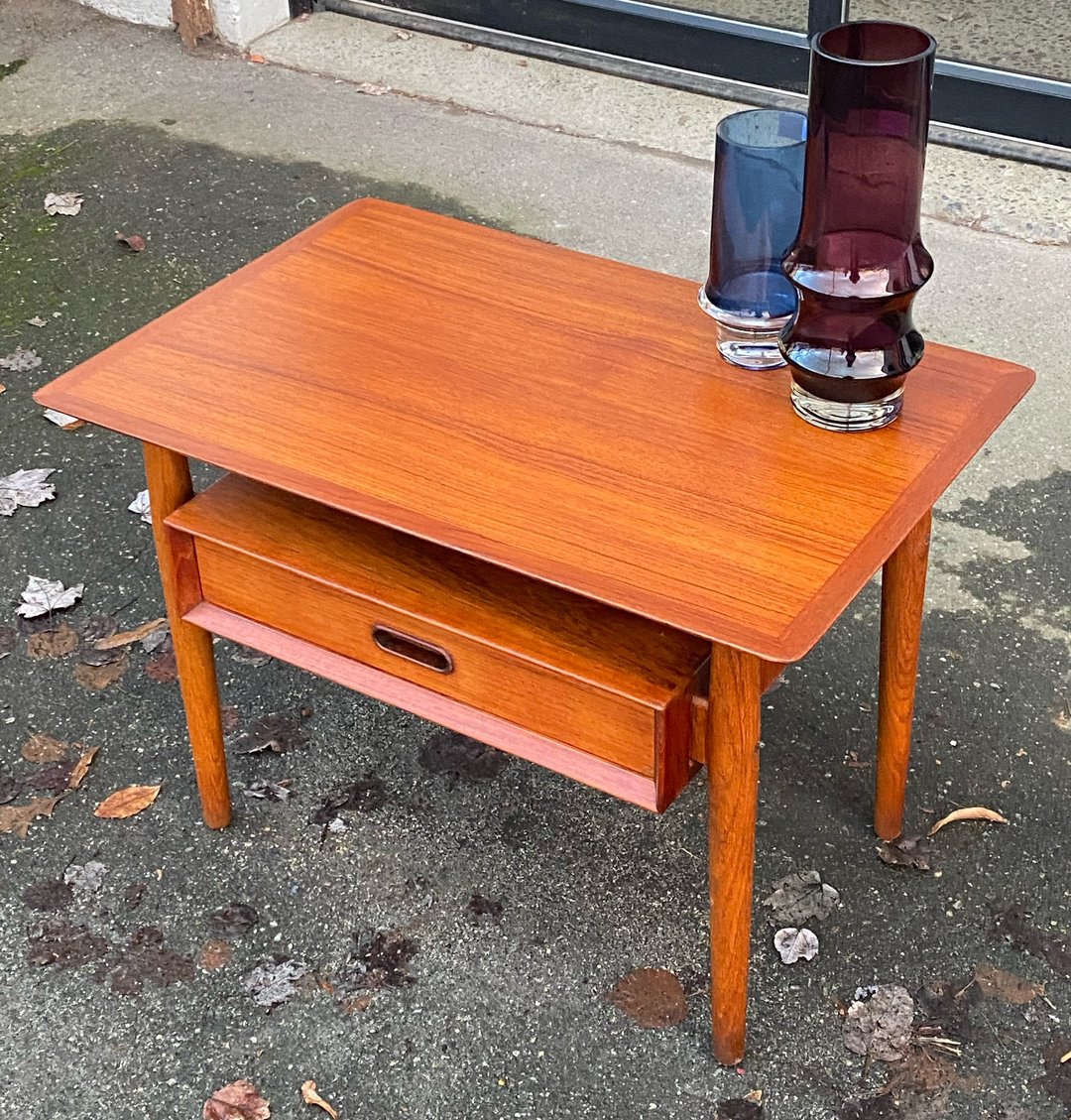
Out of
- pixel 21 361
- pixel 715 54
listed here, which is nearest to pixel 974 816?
pixel 21 361

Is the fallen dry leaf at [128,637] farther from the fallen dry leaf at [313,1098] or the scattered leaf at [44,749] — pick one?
the fallen dry leaf at [313,1098]

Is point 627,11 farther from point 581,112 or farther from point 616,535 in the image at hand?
point 616,535

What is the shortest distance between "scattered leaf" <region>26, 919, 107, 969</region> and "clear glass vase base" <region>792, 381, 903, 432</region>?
121 cm

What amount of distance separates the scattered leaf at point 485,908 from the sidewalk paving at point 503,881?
12mm

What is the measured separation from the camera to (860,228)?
5.18ft

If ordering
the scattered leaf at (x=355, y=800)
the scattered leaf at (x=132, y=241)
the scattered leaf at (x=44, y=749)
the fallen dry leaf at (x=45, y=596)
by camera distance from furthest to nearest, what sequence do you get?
the scattered leaf at (x=132, y=241) → the fallen dry leaf at (x=45, y=596) → the scattered leaf at (x=44, y=749) → the scattered leaf at (x=355, y=800)

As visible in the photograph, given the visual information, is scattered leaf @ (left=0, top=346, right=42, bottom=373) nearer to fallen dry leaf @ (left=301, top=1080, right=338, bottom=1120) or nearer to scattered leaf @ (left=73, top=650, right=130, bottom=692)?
scattered leaf @ (left=73, top=650, right=130, bottom=692)

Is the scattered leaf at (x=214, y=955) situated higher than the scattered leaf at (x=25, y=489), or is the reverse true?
the scattered leaf at (x=25, y=489)

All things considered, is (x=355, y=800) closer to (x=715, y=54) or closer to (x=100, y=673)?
(x=100, y=673)

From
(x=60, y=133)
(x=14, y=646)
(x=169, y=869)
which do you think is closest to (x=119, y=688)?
(x=14, y=646)

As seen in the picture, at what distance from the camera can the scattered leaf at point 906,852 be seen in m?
2.09

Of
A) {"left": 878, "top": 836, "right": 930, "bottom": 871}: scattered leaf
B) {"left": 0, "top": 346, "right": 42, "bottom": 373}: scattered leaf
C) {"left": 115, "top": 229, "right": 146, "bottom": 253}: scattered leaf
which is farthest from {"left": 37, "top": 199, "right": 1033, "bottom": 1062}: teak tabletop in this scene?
{"left": 115, "top": 229, "right": 146, "bottom": 253}: scattered leaf

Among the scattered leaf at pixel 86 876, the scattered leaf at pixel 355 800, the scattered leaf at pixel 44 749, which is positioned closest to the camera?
the scattered leaf at pixel 86 876

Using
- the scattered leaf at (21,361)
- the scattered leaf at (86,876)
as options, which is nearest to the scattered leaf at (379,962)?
the scattered leaf at (86,876)
